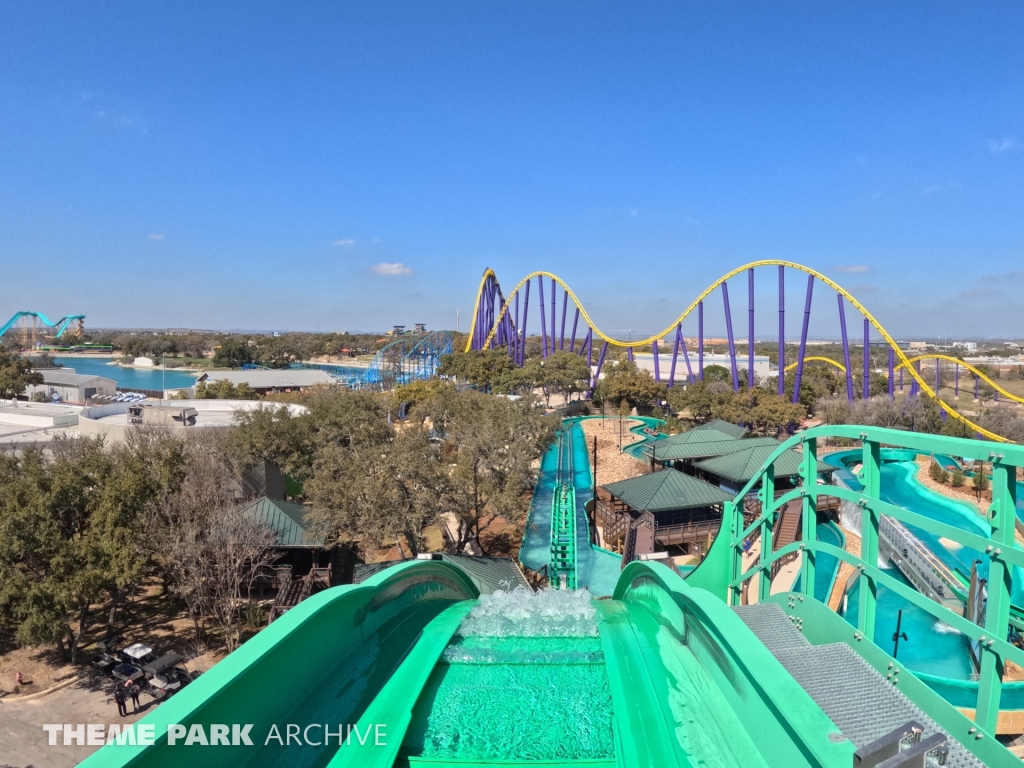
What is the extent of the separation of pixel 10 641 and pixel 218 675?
11.0m

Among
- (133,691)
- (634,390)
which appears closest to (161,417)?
(133,691)

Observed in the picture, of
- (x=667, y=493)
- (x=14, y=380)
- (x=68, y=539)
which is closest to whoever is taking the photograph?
(x=68, y=539)

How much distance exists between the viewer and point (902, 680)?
9.91 ft

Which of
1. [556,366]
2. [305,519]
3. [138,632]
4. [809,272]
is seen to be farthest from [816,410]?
[138,632]

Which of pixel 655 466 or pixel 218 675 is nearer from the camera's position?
pixel 218 675

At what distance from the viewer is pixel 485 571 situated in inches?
413

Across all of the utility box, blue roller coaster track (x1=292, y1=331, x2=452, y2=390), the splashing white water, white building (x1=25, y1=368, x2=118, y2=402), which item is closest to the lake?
white building (x1=25, y1=368, x2=118, y2=402)

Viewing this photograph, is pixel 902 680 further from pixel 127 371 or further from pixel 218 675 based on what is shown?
pixel 127 371

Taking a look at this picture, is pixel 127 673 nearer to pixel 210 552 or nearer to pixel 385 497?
pixel 210 552

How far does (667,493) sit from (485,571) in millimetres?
6604

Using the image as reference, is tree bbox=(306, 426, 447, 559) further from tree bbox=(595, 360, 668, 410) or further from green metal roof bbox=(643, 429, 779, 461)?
tree bbox=(595, 360, 668, 410)

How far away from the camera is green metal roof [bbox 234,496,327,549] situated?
12133 mm

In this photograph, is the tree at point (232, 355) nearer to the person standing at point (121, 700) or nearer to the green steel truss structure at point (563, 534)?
the green steel truss structure at point (563, 534)

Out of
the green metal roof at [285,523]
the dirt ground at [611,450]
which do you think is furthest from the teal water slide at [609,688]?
the dirt ground at [611,450]
